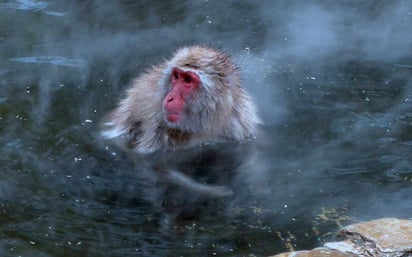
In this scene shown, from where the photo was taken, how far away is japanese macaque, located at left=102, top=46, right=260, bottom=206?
6.56 metres

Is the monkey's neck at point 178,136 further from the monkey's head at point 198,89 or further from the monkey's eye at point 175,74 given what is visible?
the monkey's eye at point 175,74

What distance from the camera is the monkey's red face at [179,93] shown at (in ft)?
21.3

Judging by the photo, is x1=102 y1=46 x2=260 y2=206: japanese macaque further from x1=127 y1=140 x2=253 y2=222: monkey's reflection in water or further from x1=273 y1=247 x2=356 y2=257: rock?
x1=273 y1=247 x2=356 y2=257: rock

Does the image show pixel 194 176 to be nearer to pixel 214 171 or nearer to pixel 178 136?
pixel 214 171

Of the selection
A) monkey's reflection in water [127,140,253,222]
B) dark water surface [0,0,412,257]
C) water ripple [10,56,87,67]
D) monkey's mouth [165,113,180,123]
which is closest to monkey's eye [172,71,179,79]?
monkey's mouth [165,113,180,123]

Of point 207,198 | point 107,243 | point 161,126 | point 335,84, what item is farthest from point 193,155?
point 107,243

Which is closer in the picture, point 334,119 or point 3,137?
point 3,137

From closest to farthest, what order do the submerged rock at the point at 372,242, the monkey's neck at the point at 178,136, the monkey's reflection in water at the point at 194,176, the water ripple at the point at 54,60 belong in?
the submerged rock at the point at 372,242 < the monkey's reflection in water at the point at 194,176 < the monkey's neck at the point at 178,136 < the water ripple at the point at 54,60

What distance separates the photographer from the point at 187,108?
6.66 meters

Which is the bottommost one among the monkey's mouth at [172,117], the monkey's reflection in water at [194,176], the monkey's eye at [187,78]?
the monkey's reflection in water at [194,176]

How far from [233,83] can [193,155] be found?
2.09ft

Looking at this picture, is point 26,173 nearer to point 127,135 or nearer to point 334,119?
point 127,135

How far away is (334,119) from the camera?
6777 mm

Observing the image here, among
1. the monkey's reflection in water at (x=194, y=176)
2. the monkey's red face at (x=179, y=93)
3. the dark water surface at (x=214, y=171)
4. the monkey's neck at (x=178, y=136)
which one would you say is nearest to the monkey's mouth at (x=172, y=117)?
the monkey's red face at (x=179, y=93)
